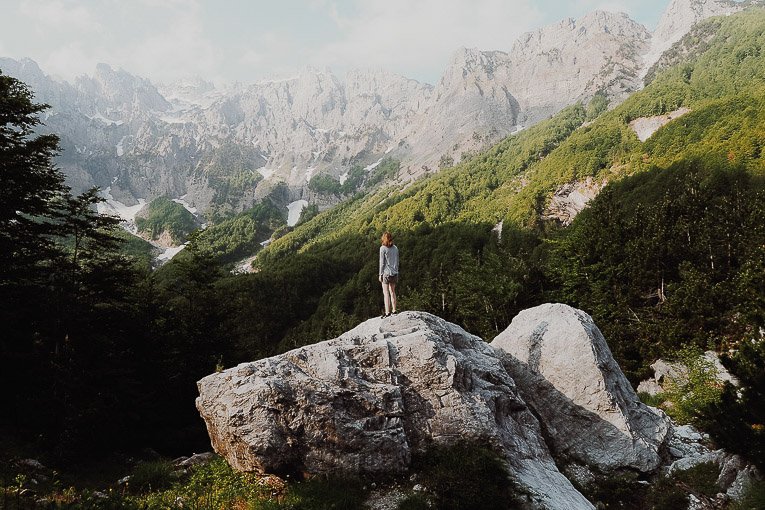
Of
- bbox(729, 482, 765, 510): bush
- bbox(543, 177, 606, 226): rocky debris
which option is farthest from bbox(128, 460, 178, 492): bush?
bbox(543, 177, 606, 226): rocky debris

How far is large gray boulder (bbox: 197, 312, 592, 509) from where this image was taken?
10.6 meters

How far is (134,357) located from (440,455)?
1772 cm

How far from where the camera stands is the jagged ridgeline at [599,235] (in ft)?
110

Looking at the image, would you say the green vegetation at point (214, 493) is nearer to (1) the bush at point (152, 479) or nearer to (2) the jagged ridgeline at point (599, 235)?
(1) the bush at point (152, 479)

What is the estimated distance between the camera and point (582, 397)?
14.8 metres

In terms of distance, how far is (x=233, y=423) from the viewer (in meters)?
10.8

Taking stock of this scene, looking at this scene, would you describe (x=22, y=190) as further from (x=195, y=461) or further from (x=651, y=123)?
(x=651, y=123)

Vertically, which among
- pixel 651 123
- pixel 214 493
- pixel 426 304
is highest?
pixel 651 123

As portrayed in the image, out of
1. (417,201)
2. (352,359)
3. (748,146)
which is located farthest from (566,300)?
(417,201)

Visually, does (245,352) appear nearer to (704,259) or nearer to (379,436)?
(379,436)

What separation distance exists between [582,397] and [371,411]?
8250 mm

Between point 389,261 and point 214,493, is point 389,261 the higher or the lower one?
the higher one

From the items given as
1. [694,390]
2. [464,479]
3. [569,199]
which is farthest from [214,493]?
[569,199]

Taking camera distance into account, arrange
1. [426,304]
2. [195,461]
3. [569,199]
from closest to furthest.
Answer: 1. [195,461]
2. [426,304]
3. [569,199]
